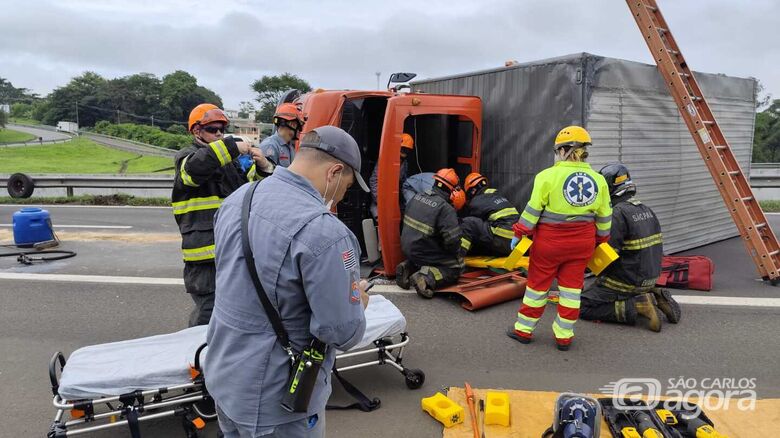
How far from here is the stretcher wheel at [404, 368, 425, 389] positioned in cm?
363

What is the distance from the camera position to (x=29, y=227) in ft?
25.4

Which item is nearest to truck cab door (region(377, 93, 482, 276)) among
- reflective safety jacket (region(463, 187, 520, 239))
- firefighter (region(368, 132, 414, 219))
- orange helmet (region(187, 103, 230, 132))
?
firefighter (region(368, 132, 414, 219))

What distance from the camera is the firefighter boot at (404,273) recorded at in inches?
231

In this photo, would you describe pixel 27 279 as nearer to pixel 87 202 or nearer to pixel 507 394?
pixel 507 394

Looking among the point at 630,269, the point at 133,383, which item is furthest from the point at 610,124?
the point at 133,383

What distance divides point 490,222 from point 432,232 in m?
0.96

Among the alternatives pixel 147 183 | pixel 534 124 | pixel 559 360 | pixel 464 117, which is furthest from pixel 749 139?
pixel 147 183

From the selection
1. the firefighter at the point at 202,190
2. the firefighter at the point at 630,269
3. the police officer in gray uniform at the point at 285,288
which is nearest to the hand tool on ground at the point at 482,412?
the police officer in gray uniform at the point at 285,288

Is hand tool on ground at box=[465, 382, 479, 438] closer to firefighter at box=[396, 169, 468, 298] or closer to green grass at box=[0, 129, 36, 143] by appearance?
firefighter at box=[396, 169, 468, 298]

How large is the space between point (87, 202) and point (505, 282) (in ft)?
37.7

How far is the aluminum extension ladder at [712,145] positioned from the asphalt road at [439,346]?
0.45 m

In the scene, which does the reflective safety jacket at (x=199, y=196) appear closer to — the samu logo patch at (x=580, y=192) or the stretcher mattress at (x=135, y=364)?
the stretcher mattress at (x=135, y=364)

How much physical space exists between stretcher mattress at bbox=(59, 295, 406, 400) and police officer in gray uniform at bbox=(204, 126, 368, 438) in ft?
2.92

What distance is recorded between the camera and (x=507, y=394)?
3.45 metres
